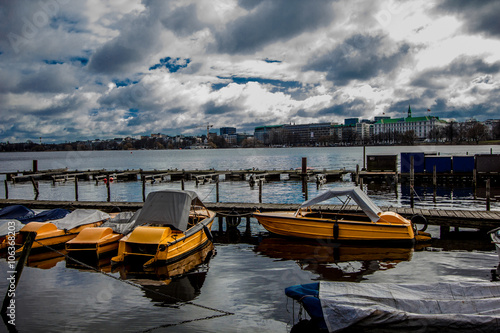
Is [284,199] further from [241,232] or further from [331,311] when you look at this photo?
[331,311]

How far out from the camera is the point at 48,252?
1507 centimetres

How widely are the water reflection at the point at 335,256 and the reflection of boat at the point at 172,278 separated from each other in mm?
3226

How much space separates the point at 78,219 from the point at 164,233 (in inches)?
226

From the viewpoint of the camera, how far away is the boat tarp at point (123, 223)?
48.7 feet

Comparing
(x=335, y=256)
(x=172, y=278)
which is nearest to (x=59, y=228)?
(x=172, y=278)

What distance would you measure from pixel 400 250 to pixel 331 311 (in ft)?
28.9

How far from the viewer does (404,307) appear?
725cm

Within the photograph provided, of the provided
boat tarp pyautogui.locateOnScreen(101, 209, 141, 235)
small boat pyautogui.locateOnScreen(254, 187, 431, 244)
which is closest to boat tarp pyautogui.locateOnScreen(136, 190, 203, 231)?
boat tarp pyautogui.locateOnScreen(101, 209, 141, 235)

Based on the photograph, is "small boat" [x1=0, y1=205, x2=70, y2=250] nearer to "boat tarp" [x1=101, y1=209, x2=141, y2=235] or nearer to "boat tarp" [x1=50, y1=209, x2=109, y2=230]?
"boat tarp" [x1=50, y1=209, x2=109, y2=230]

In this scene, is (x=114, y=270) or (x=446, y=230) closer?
(x=114, y=270)

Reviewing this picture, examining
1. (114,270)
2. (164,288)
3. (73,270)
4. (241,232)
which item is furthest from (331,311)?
(241,232)

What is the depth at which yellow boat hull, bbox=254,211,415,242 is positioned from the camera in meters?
14.8

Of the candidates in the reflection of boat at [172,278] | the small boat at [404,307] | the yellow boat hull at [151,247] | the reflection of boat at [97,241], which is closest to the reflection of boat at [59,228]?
the reflection of boat at [97,241]

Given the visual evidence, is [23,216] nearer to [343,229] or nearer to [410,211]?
[343,229]
